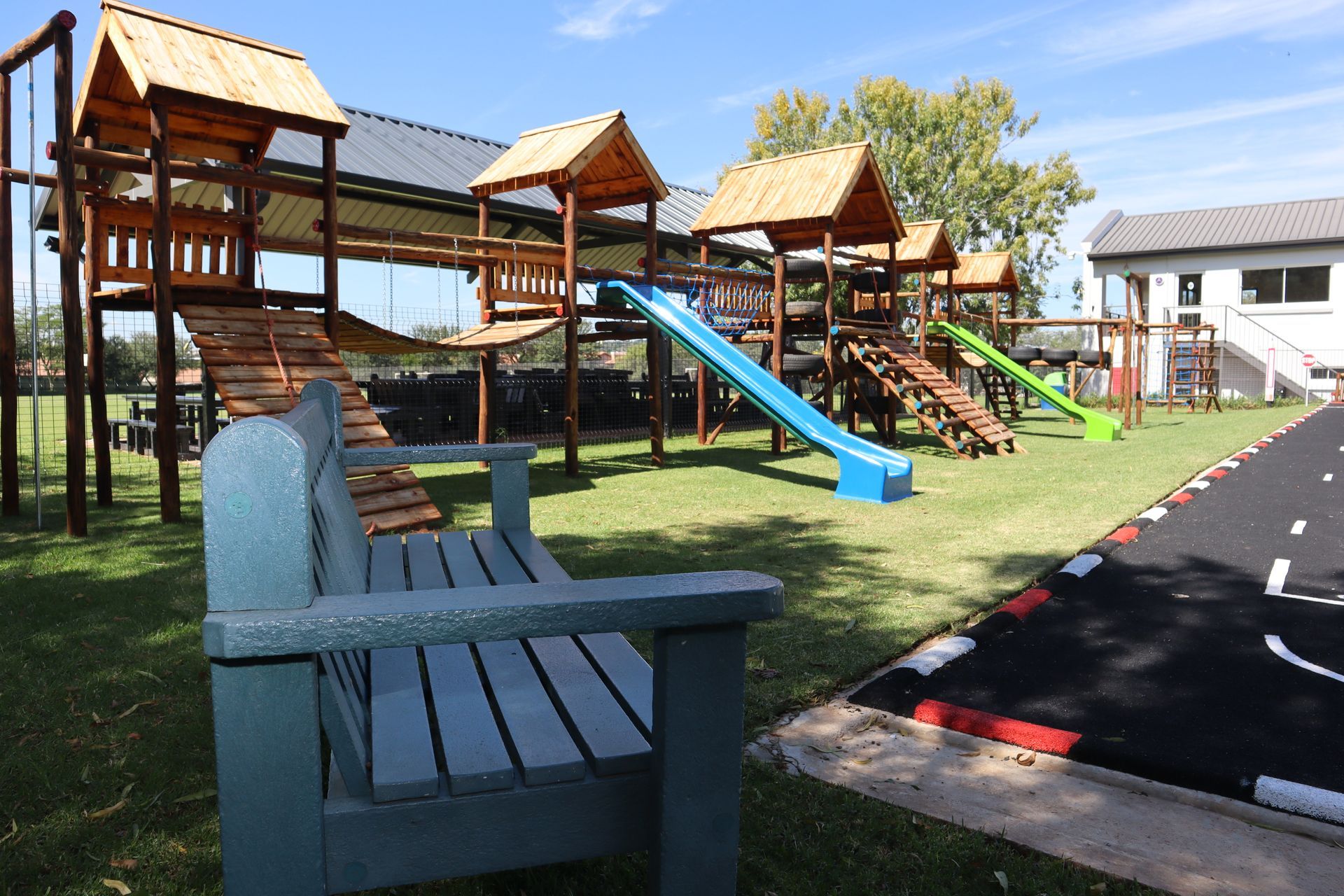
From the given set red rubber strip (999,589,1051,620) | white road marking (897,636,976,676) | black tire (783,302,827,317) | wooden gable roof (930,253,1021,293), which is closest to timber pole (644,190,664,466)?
black tire (783,302,827,317)

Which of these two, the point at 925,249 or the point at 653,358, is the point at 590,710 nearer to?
the point at 653,358

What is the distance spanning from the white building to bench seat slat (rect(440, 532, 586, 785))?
106ft

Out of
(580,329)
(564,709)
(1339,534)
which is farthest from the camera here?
(580,329)

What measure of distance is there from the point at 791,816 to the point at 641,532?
15.2 feet

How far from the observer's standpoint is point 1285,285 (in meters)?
33.3

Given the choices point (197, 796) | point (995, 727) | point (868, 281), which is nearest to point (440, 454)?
point (197, 796)

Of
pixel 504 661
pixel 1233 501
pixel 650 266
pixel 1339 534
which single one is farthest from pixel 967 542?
pixel 650 266

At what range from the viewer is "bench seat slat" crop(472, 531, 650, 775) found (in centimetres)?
183

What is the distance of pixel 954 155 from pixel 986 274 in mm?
16792

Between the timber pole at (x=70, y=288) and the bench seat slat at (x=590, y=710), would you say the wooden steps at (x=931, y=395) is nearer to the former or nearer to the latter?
the timber pole at (x=70, y=288)

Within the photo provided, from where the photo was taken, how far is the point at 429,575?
3.32 meters

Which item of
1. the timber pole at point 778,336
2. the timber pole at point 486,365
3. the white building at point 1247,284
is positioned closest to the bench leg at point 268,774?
the timber pole at point 486,365

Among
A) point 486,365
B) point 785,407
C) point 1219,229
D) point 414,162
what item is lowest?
point 785,407

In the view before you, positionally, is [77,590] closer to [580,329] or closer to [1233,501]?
[580,329]
